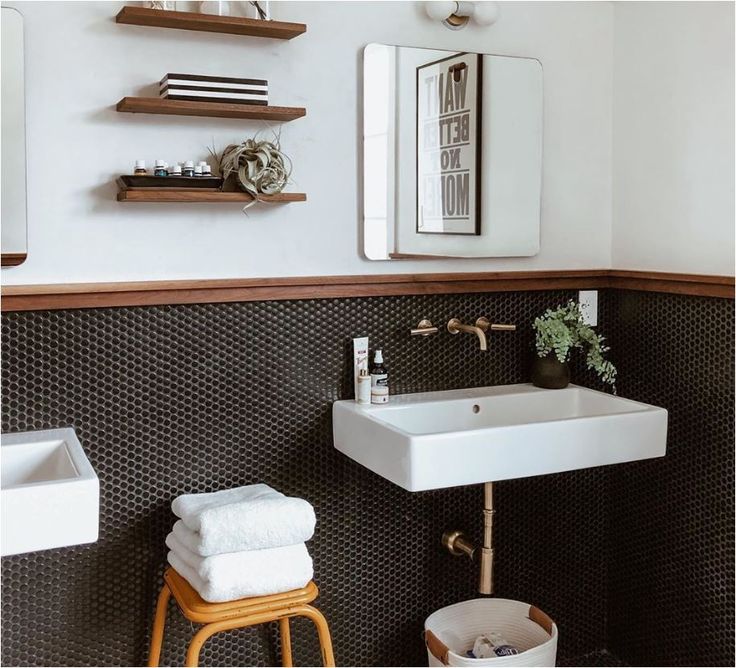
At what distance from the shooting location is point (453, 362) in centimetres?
273

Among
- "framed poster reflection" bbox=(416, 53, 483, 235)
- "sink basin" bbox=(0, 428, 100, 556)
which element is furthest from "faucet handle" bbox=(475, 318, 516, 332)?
"sink basin" bbox=(0, 428, 100, 556)

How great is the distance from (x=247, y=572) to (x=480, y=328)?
1049mm

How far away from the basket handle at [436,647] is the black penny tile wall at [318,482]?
0.17 metres

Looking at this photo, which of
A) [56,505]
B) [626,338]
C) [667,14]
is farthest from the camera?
[626,338]

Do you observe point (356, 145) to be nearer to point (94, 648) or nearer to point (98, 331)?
point (98, 331)

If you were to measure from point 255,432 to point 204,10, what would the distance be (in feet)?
3.63

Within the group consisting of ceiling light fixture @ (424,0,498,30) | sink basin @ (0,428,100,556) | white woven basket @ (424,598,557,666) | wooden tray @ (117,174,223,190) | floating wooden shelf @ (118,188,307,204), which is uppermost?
ceiling light fixture @ (424,0,498,30)

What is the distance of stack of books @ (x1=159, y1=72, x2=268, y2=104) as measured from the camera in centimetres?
221

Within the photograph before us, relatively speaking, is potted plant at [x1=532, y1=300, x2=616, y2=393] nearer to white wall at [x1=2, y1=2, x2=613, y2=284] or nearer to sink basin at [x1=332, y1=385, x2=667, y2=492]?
sink basin at [x1=332, y1=385, x2=667, y2=492]

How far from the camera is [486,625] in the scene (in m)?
2.72

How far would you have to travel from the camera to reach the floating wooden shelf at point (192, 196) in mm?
2172

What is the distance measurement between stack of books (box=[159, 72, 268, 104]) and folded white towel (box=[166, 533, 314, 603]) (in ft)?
3.64

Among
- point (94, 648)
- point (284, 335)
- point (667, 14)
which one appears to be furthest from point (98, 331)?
point (667, 14)

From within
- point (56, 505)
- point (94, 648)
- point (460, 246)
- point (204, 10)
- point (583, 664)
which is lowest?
point (583, 664)
